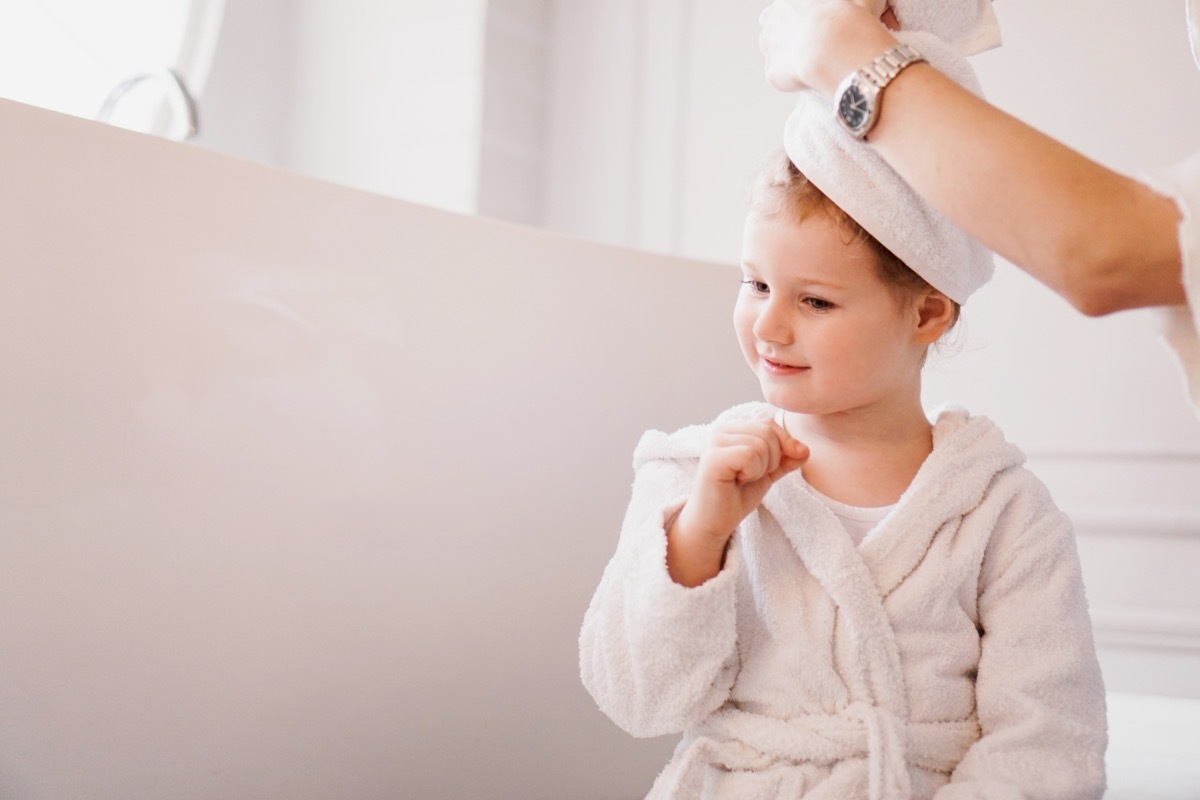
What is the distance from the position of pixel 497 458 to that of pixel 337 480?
170 millimetres

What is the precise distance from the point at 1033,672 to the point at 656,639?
283 millimetres

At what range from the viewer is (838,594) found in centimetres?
81

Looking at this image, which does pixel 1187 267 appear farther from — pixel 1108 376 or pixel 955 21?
pixel 1108 376

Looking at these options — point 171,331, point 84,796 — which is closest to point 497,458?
point 171,331

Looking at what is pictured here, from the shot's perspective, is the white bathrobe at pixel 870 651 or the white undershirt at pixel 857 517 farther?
the white undershirt at pixel 857 517

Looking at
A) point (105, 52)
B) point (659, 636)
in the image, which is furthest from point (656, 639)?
point (105, 52)

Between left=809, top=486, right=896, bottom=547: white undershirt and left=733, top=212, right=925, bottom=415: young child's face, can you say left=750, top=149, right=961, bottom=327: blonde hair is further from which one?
left=809, top=486, right=896, bottom=547: white undershirt

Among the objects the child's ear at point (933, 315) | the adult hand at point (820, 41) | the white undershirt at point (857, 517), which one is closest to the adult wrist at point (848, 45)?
the adult hand at point (820, 41)

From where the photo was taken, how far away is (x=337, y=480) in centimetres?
97

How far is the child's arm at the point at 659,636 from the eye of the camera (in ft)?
2.57

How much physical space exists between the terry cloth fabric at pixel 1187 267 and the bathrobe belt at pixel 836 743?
1.04ft

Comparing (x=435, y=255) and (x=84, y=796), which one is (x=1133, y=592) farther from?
(x=84, y=796)

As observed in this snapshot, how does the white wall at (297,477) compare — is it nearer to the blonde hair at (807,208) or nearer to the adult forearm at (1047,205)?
the blonde hair at (807,208)

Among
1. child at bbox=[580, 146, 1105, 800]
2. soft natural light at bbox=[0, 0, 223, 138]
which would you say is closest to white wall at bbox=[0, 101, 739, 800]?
child at bbox=[580, 146, 1105, 800]
